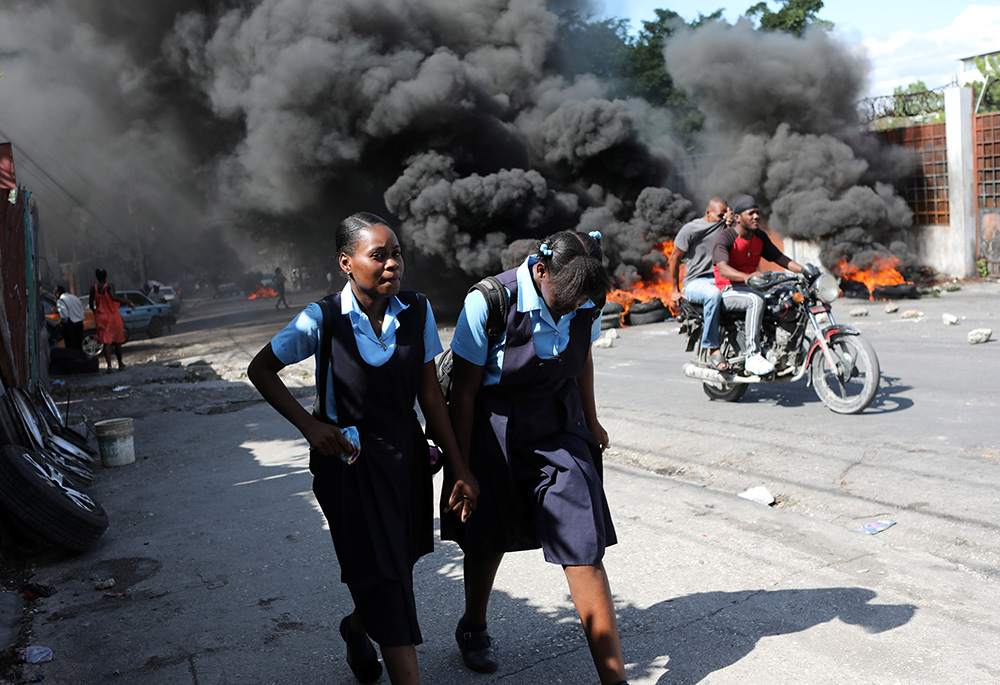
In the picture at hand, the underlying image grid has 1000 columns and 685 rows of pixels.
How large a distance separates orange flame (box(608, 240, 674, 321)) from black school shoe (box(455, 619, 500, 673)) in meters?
12.8

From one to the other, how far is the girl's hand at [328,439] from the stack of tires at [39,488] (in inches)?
108

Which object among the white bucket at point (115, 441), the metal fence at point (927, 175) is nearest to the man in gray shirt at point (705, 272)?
the white bucket at point (115, 441)

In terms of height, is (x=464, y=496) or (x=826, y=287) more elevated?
(x=826, y=287)

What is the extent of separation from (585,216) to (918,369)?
1306 centimetres

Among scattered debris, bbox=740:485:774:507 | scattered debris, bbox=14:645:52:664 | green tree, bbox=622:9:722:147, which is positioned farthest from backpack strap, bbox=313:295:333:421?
green tree, bbox=622:9:722:147

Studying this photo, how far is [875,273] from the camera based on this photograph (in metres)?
16.5

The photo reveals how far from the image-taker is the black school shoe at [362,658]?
2.94 m

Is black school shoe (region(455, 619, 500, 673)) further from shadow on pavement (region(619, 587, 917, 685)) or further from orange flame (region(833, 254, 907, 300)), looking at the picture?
orange flame (region(833, 254, 907, 300))

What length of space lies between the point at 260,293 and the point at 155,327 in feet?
78.6

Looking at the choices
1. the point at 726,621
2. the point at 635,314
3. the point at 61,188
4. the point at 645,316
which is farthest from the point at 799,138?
the point at 61,188

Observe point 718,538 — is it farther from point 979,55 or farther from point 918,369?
point 979,55

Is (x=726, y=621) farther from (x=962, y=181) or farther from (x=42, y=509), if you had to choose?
(x=962, y=181)

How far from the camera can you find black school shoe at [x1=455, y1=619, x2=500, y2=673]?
2998 millimetres

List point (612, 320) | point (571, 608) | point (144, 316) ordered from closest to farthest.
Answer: point (571, 608), point (612, 320), point (144, 316)
